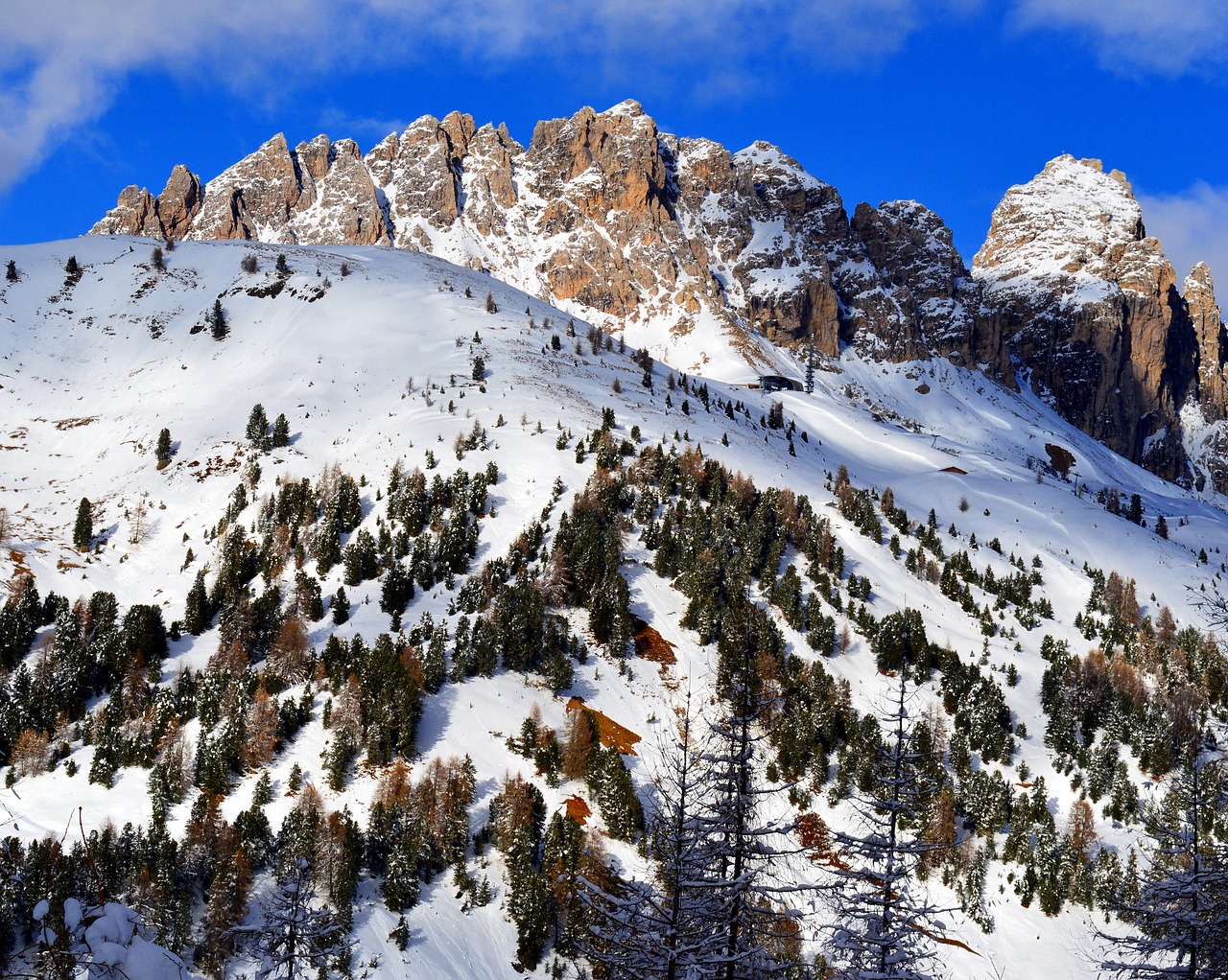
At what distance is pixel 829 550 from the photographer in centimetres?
8056

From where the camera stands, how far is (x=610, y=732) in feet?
185

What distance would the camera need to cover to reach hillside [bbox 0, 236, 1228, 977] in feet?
148

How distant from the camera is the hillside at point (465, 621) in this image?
45.0 metres

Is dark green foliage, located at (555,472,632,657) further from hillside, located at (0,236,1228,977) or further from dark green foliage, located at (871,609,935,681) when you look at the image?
dark green foliage, located at (871,609,935,681)

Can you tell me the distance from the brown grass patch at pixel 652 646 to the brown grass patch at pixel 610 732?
24.7 ft

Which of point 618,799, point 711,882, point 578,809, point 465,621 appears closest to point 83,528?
point 465,621

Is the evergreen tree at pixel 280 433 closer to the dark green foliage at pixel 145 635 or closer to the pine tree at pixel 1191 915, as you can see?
the dark green foliage at pixel 145 635

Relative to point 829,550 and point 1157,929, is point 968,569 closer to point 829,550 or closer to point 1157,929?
point 829,550

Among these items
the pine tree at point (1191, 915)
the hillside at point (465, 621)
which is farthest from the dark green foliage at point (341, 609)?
the pine tree at point (1191, 915)

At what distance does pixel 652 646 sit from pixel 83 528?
5299 centimetres

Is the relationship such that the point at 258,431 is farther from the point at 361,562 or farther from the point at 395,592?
the point at 395,592

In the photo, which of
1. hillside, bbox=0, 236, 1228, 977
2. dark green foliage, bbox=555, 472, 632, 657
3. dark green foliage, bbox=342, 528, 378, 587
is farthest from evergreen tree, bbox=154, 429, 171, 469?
dark green foliage, bbox=555, 472, 632, 657

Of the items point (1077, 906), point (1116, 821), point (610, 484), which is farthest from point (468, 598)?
point (1116, 821)

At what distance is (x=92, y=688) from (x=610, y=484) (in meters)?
43.8
